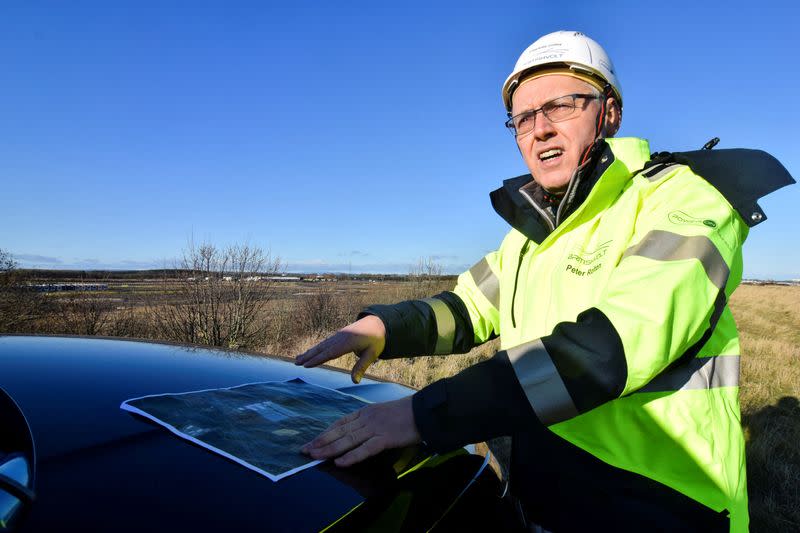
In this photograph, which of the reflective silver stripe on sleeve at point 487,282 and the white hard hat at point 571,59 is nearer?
the white hard hat at point 571,59

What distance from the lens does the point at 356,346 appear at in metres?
1.76

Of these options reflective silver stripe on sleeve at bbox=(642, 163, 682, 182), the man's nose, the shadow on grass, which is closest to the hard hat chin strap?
the man's nose

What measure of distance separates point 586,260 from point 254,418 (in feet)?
3.61

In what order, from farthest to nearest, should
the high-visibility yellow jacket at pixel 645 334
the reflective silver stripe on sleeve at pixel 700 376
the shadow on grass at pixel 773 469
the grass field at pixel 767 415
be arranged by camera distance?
1. the grass field at pixel 767 415
2. the shadow on grass at pixel 773 469
3. the reflective silver stripe on sleeve at pixel 700 376
4. the high-visibility yellow jacket at pixel 645 334

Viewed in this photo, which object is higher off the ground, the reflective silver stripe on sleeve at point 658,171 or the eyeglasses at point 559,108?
the eyeglasses at point 559,108

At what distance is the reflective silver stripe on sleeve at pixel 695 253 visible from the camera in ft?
3.61

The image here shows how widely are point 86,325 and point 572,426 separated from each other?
680 inches

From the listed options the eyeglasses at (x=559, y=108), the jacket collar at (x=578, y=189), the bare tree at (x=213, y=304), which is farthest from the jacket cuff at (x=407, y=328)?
the bare tree at (x=213, y=304)

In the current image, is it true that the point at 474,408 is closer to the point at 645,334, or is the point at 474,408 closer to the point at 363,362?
the point at 645,334

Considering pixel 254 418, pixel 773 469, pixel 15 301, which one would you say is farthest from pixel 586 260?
pixel 15 301

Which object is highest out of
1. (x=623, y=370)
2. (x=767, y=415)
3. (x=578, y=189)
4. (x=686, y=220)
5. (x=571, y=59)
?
(x=571, y=59)

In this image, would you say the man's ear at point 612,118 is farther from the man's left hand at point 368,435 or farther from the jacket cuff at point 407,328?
the man's left hand at point 368,435

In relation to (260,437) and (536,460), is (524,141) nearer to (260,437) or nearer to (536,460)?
(536,460)

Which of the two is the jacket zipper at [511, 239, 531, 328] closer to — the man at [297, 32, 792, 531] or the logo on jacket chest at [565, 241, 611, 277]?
the man at [297, 32, 792, 531]
